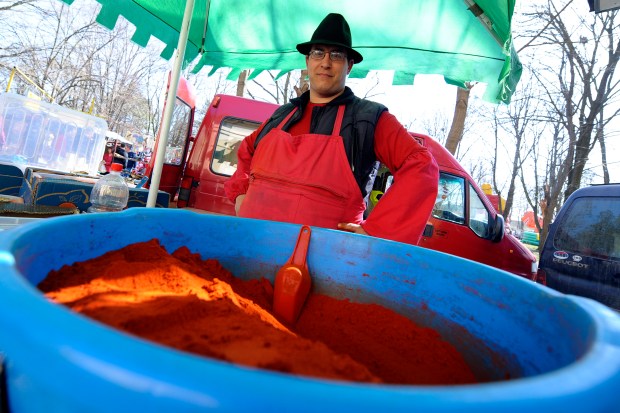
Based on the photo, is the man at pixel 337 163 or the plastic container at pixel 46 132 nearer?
the man at pixel 337 163

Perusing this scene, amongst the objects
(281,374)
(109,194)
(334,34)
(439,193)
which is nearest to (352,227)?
(334,34)

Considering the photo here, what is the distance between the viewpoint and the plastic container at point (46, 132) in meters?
4.75

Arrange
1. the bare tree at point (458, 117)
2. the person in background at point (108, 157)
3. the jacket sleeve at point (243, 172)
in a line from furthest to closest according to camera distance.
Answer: the person in background at point (108, 157), the bare tree at point (458, 117), the jacket sleeve at point (243, 172)

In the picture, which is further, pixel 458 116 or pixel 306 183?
pixel 458 116

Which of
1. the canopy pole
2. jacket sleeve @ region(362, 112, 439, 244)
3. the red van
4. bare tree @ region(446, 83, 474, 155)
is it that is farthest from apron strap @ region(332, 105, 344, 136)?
bare tree @ region(446, 83, 474, 155)

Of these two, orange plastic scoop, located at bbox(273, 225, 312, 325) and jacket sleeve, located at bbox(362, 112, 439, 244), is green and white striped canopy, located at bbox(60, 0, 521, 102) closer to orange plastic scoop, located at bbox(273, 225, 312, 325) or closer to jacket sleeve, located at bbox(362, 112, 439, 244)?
jacket sleeve, located at bbox(362, 112, 439, 244)

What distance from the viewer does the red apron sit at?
1.80 m

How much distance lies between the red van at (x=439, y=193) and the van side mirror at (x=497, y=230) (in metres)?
0.01

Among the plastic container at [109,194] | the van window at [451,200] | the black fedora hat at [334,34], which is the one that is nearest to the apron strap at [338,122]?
the black fedora hat at [334,34]

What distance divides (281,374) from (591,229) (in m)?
4.58

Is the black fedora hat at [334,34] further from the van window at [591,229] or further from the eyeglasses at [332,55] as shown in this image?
the van window at [591,229]

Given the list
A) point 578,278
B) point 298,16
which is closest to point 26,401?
point 298,16

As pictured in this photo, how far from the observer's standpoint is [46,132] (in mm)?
4980

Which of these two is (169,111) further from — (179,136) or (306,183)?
(179,136)
